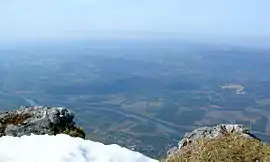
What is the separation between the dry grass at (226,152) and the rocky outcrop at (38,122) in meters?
6.23

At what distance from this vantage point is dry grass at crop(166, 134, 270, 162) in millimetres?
12445

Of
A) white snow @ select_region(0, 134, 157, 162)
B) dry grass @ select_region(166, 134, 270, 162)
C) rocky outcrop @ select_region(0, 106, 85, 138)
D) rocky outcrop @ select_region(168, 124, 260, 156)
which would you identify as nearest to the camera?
dry grass @ select_region(166, 134, 270, 162)

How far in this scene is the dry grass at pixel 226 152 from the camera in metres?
12.4

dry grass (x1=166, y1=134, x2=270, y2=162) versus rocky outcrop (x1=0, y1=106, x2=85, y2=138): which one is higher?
dry grass (x1=166, y1=134, x2=270, y2=162)

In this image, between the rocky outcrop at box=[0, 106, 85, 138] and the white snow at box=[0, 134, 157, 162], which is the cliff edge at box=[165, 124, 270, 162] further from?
the rocky outcrop at box=[0, 106, 85, 138]

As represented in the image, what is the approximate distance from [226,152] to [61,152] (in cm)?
489

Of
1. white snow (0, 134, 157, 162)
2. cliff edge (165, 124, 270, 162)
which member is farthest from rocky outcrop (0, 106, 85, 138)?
cliff edge (165, 124, 270, 162)

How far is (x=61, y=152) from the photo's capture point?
43.9 feet

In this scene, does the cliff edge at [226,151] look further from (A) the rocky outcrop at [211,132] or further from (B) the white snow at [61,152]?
(A) the rocky outcrop at [211,132]

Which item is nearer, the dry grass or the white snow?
the dry grass

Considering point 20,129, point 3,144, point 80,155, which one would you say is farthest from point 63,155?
point 20,129

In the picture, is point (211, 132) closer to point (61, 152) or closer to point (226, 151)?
point (226, 151)

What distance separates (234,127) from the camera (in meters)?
18.0

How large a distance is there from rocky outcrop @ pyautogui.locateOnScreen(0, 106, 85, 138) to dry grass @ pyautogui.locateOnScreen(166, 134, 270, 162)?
6228 millimetres
